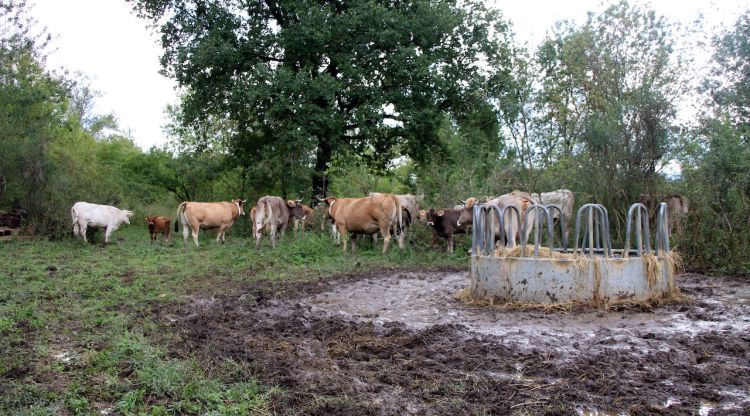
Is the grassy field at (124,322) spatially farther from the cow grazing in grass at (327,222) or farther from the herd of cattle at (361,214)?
the cow grazing in grass at (327,222)

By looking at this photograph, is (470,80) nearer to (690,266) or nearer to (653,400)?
(690,266)

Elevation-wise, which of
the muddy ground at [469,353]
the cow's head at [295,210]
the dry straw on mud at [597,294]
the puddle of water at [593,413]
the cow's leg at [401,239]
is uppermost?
the cow's head at [295,210]

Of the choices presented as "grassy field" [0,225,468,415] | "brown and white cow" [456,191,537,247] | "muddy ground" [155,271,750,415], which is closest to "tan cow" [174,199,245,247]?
"grassy field" [0,225,468,415]

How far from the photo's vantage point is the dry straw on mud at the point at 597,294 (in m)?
7.55

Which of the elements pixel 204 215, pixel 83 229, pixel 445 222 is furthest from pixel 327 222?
pixel 83 229

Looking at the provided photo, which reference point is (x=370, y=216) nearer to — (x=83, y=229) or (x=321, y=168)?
(x=321, y=168)

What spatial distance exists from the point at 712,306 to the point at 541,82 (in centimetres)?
1992

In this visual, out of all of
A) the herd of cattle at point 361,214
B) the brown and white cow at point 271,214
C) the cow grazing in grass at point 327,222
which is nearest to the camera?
the herd of cattle at point 361,214

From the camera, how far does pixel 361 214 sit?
14.7 metres

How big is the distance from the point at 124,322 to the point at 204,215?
12106 mm

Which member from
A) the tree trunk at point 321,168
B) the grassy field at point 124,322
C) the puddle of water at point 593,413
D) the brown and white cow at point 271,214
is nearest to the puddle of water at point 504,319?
the puddle of water at point 593,413

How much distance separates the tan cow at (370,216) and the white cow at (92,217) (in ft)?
24.3

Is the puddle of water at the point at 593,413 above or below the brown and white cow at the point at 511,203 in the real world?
below

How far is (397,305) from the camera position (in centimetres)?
816
